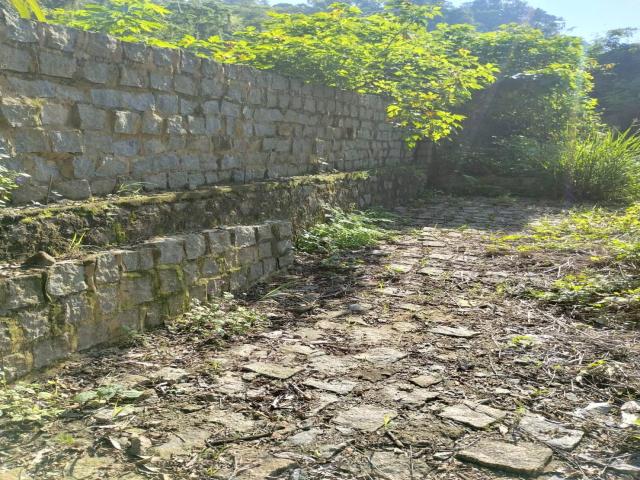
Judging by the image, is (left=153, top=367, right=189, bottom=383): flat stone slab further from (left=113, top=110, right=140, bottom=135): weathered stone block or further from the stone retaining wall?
(left=113, top=110, right=140, bottom=135): weathered stone block

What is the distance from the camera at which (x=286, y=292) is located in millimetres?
4957

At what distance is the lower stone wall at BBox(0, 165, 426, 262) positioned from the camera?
3.33 meters

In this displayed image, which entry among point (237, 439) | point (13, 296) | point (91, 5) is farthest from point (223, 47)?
point (237, 439)

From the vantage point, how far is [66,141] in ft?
12.7

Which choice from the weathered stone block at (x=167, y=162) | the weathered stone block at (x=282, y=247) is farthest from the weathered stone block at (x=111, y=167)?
the weathered stone block at (x=282, y=247)

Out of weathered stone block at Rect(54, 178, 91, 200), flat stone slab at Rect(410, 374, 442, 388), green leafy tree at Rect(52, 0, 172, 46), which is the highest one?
green leafy tree at Rect(52, 0, 172, 46)

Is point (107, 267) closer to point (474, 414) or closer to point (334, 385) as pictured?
point (334, 385)

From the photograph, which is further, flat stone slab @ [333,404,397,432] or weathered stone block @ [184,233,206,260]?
weathered stone block @ [184,233,206,260]

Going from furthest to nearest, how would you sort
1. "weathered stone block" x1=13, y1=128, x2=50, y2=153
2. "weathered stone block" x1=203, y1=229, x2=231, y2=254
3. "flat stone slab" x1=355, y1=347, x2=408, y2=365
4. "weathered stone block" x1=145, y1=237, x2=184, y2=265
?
"weathered stone block" x1=203, y1=229, x2=231, y2=254 < "weathered stone block" x1=145, y1=237, x2=184, y2=265 < "weathered stone block" x1=13, y1=128, x2=50, y2=153 < "flat stone slab" x1=355, y1=347, x2=408, y2=365

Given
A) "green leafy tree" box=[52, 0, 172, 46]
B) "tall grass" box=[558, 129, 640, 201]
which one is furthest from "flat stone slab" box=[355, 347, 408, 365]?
"tall grass" box=[558, 129, 640, 201]

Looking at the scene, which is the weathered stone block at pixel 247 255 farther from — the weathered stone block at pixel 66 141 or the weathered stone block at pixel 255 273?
the weathered stone block at pixel 66 141

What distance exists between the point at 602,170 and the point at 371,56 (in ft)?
17.3

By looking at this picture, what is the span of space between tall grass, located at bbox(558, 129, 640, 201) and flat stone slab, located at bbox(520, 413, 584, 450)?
921 cm

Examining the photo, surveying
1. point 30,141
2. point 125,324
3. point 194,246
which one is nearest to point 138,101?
point 30,141
